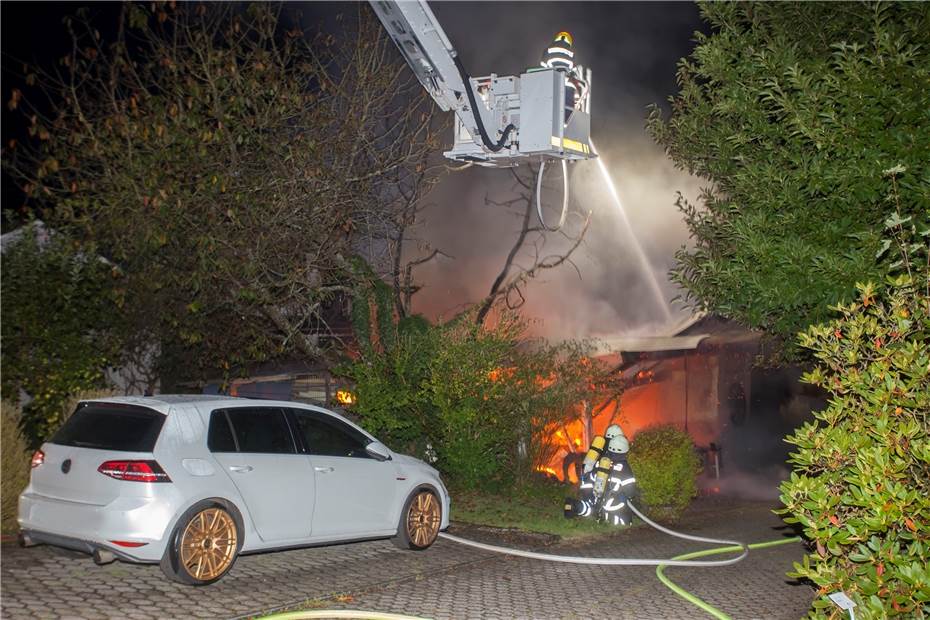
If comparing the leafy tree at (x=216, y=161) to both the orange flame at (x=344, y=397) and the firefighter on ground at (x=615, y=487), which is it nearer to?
the orange flame at (x=344, y=397)

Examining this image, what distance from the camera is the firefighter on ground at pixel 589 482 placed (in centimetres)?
1137

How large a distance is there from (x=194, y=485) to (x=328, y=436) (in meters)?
2.15

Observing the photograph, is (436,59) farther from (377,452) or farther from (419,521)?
(419,521)

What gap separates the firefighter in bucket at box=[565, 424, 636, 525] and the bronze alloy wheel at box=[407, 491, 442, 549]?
8.31ft

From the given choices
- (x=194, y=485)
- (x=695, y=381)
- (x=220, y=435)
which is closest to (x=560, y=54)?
(x=220, y=435)

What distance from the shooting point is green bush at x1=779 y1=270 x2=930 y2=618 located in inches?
196

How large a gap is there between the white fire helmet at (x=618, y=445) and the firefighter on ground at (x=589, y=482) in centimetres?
3

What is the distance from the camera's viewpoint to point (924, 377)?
212 inches

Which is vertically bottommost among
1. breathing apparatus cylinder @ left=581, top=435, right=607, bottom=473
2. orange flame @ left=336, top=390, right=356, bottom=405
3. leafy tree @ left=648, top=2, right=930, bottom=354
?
breathing apparatus cylinder @ left=581, top=435, right=607, bottom=473

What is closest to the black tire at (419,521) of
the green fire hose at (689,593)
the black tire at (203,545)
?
the black tire at (203,545)

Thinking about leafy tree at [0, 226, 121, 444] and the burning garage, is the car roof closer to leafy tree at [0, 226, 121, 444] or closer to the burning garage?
leafy tree at [0, 226, 121, 444]

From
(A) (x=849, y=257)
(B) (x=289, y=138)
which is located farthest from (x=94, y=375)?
(A) (x=849, y=257)

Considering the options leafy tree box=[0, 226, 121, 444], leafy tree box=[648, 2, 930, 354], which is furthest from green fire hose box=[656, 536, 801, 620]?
leafy tree box=[0, 226, 121, 444]

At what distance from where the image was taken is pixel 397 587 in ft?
25.1
